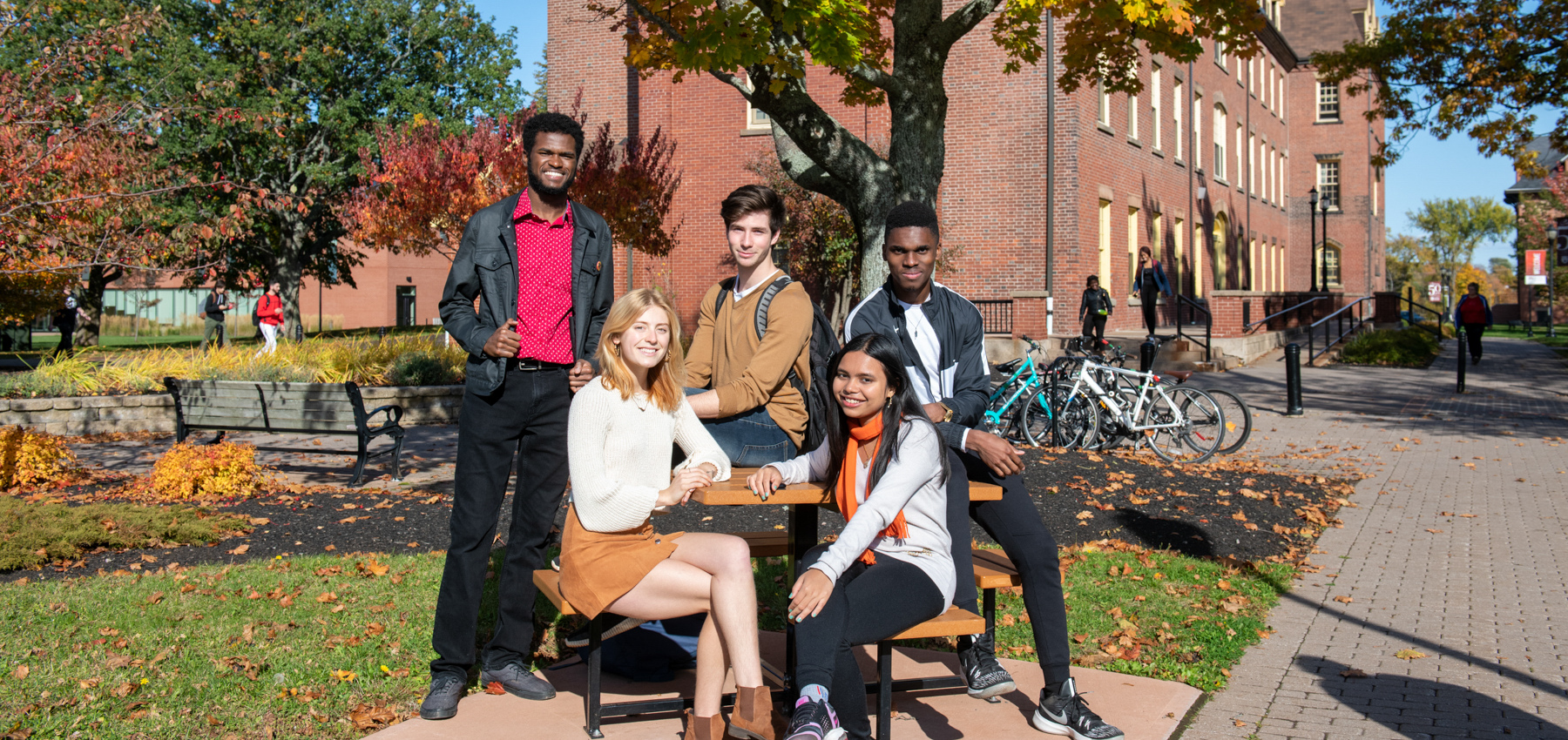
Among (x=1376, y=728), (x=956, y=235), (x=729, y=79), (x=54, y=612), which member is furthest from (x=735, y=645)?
(x=956, y=235)

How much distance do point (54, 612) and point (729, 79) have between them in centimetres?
727

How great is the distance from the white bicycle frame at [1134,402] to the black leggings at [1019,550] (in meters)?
7.17

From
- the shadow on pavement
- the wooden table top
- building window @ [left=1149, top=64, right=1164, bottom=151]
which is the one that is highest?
building window @ [left=1149, top=64, right=1164, bottom=151]

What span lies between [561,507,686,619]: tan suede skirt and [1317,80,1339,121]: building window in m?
52.7

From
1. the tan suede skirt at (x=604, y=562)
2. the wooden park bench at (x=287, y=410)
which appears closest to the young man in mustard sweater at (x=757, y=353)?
the tan suede skirt at (x=604, y=562)

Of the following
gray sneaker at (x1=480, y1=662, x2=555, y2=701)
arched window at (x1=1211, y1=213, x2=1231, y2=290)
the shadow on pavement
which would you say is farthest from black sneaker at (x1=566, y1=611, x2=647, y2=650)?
arched window at (x1=1211, y1=213, x2=1231, y2=290)

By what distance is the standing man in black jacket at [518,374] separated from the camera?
3996mm

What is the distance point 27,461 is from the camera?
9094 mm

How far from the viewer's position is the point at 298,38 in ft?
108

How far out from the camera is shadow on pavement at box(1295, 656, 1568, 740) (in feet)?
13.0

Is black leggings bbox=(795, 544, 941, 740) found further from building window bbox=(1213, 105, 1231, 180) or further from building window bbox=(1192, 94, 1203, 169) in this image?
building window bbox=(1213, 105, 1231, 180)

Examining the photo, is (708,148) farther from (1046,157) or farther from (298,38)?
(298,38)

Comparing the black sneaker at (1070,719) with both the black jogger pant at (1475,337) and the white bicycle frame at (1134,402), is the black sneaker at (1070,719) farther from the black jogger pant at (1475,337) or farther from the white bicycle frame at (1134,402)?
the black jogger pant at (1475,337)

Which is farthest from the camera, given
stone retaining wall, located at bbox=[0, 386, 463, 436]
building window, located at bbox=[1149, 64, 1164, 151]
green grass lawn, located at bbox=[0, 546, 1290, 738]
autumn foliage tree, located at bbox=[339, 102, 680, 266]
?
building window, located at bbox=[1149, 64, 1164, 151]
